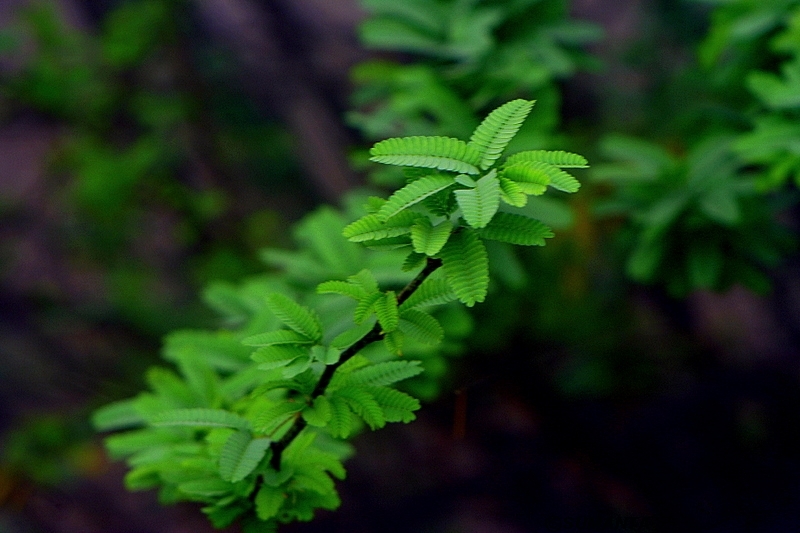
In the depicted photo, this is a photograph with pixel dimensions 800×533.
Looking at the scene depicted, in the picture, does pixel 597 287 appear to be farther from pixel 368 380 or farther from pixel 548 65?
pixel 368 380

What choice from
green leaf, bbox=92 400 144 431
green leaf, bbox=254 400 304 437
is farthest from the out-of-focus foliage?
green leaf, bbox=92 400 144 431

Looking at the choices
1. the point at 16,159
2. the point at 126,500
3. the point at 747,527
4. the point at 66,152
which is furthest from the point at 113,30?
the point at 747,527

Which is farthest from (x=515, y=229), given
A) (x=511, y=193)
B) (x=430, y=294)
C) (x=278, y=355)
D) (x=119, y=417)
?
(x=119, y=417)

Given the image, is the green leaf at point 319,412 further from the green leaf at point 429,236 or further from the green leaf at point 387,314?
the green leaf at point 429,236

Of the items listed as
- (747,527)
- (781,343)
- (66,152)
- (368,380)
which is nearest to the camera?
(368,380)

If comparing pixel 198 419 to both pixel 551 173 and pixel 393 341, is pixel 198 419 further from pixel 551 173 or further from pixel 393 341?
pixel 551 173
